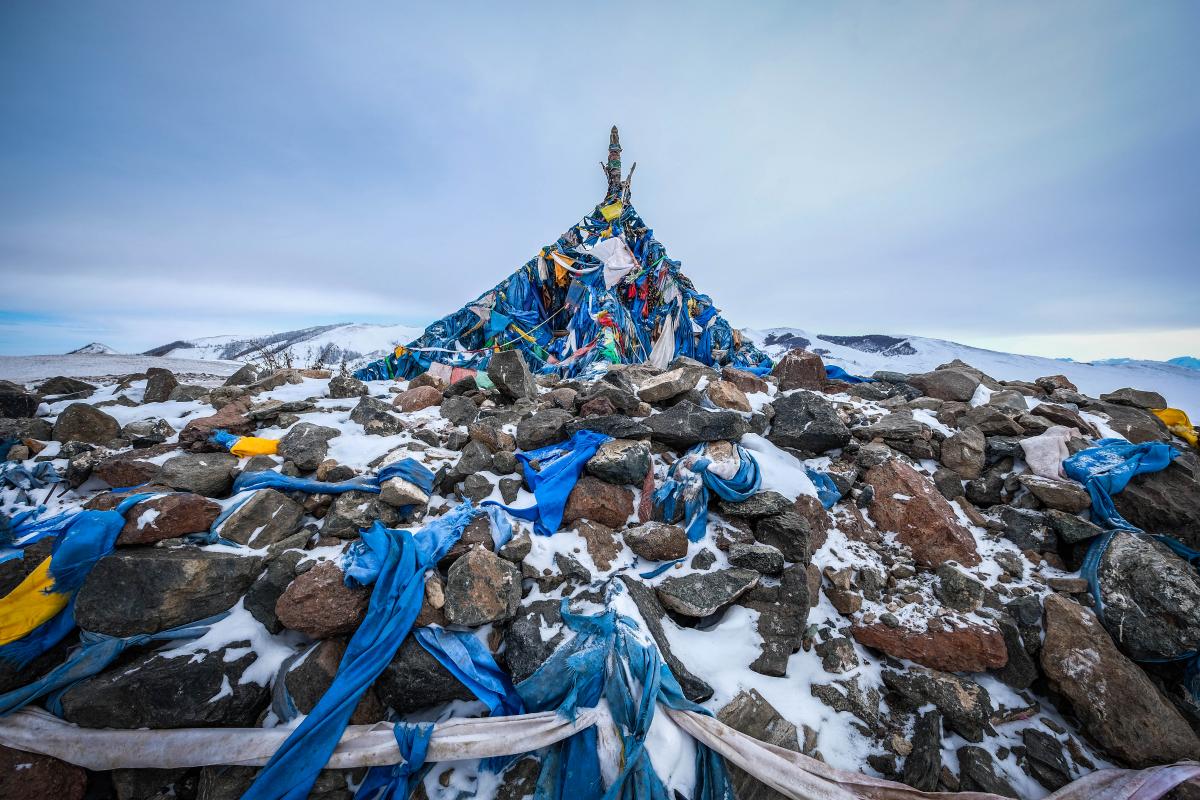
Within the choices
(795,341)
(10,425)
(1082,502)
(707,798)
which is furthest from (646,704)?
(795,341)

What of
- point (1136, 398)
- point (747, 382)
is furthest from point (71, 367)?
point (1136, 398)

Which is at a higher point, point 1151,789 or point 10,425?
point 10,425

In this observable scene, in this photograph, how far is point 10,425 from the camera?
3.97 m

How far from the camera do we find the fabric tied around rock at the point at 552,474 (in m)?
3.52

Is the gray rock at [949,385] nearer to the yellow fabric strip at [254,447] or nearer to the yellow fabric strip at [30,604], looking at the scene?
the yellow fabric strip at [254,447]

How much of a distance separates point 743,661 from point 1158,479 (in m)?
4.19

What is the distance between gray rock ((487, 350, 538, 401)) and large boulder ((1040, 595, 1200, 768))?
5.24 meters

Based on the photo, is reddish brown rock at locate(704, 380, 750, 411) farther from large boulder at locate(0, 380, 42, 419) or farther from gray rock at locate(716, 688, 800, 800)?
large boulder at locate(0, 380, 42, 419)

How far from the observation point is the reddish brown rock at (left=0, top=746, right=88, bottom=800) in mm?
2154

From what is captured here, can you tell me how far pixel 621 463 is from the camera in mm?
3717

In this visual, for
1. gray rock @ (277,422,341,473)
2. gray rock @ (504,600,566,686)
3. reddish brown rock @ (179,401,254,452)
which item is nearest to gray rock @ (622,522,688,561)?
gray rock @ (504,600,566,686)

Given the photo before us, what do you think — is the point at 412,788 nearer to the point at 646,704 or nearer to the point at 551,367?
the point at 646,704

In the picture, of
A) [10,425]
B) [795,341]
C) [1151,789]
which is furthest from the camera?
[795,341]

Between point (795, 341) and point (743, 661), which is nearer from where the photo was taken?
point (743, 661)
